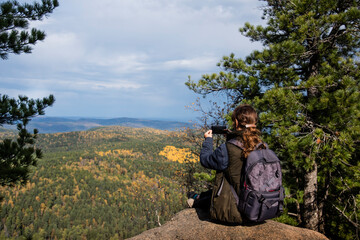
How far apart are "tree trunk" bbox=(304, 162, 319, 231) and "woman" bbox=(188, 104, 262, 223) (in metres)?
4.65

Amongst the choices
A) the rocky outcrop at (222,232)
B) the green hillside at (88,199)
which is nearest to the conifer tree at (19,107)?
the rocky outcrop at (222,232)

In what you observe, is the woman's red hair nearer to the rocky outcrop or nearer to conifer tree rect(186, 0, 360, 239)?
the rocky outcrop

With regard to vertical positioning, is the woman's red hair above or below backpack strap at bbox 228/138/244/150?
above

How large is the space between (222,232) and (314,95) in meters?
5.06

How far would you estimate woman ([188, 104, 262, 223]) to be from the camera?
10.6ft

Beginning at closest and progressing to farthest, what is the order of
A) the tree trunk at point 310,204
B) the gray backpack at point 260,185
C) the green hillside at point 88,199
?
the gray backpack at point 260,185 < the tree trunk at point 310,204 < the green hillside at point 88,199

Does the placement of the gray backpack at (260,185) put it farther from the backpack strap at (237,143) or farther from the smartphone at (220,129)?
the smartphone at (220,129)

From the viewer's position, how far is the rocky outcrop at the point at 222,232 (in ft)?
12.2

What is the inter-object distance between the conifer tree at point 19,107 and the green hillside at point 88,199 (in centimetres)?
6936

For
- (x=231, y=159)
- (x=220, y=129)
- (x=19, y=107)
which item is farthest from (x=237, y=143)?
(x=19, y=107)

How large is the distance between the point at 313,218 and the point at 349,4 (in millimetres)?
6334

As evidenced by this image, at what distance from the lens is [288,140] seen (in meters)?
5.77

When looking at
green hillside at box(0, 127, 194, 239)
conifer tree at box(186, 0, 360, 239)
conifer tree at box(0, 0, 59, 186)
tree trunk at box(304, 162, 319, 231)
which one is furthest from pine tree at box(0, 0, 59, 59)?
green hillside at box(0, 127, 194, 239)

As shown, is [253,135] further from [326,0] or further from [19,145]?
[19,145]
